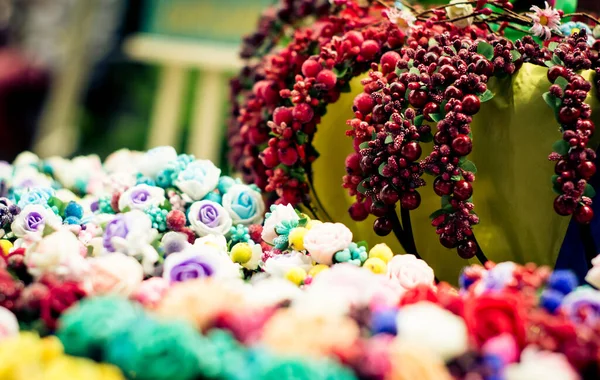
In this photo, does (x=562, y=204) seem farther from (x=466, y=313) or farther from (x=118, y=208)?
(x=118, y=208)

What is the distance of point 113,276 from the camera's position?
50 cm

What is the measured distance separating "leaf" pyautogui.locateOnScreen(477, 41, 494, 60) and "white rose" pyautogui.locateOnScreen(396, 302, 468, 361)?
313 mm

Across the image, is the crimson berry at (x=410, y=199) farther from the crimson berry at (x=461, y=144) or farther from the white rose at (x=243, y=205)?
the white rose at (x=243, y=205)

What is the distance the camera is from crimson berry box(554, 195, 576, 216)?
0.59m

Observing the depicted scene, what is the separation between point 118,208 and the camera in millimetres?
719

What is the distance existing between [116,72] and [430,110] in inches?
91.8

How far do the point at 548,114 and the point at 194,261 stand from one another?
0.37 metres

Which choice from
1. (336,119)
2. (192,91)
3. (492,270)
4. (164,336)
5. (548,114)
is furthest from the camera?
(192,91)

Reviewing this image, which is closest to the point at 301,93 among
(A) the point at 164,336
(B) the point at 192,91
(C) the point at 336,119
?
(C) the point at 336,119

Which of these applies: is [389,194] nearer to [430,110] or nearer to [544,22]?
[430,110]

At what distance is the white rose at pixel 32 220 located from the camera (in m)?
→ 0.64

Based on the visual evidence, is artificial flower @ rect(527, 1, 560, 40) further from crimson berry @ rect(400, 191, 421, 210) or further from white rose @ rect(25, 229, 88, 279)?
white rose @ rect(25, 229, 88, 279)

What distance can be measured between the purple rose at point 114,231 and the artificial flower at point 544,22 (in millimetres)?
453

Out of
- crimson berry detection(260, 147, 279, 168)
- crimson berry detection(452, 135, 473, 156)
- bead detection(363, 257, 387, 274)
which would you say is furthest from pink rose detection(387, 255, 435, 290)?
crimson berry detection(260, 147, 279, 168)
